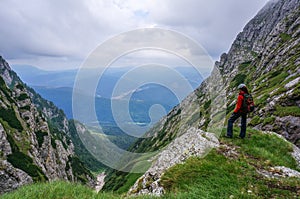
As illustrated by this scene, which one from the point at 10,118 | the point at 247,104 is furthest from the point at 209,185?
the point at 10,118

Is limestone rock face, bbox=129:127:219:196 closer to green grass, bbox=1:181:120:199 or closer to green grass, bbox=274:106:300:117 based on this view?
green grass, bbox=1:181:120:199

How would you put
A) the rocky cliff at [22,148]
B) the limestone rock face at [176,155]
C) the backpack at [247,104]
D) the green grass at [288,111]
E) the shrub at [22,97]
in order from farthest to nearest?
the shrub at [22,97] < the rocky cliff at [22,148] < the green grass at [288,111] < the backpack at [247,104] < the limestone rock face at [176,155]

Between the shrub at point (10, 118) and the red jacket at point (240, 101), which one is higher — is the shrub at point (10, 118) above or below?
above

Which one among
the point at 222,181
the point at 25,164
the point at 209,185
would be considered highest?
the point at 25,164

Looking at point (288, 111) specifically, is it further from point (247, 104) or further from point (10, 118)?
point (10, 118)

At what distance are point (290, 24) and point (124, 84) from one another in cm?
16374

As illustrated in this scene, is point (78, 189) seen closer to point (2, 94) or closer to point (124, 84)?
point (124, 84)

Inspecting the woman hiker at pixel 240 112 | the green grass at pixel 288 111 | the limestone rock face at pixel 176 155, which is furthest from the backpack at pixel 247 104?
the green grass at pixel 288 111

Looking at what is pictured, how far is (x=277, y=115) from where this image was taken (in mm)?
42906

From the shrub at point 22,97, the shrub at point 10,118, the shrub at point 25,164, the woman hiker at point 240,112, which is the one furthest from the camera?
the shrub at point 22,97

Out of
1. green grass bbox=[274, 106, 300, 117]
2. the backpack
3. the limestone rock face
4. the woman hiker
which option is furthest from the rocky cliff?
the backpack

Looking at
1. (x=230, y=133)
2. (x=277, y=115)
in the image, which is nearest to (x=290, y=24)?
(x=277, y=115)

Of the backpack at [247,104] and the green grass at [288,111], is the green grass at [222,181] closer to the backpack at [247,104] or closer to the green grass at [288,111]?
the backpack at [247,104]

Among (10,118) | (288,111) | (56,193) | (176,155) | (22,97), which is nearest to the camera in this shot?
(56,193)
